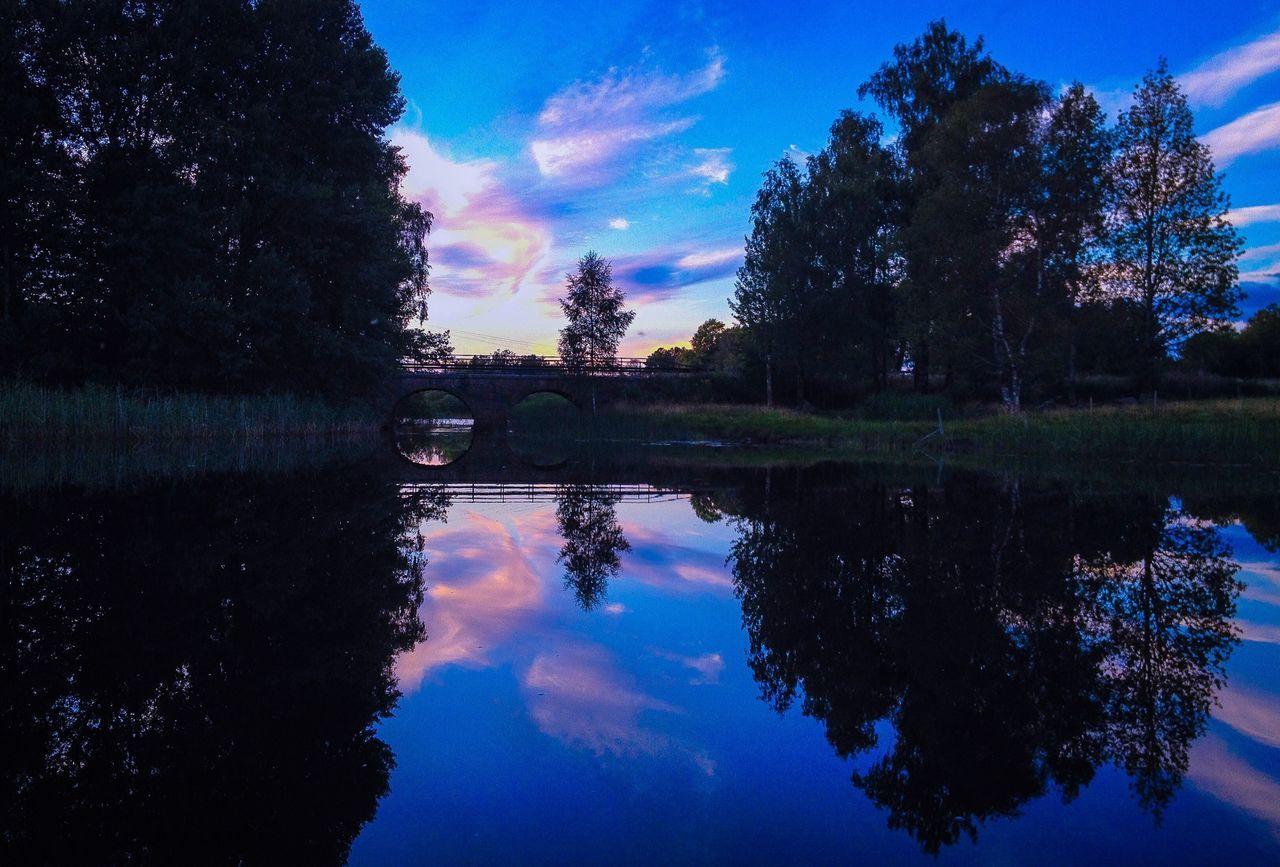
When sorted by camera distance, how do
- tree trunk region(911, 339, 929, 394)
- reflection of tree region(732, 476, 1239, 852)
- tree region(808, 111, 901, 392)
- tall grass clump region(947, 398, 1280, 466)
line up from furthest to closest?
tree trunk region(911, 339, 929, 394) < tree region(808, 111, 901, 392) < tall grass clump region(947, 398, 1280, 466) < reflection of tree region(732, 476, 1239, 852)

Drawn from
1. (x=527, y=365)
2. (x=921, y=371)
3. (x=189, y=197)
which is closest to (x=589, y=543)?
(x=189, y=197)

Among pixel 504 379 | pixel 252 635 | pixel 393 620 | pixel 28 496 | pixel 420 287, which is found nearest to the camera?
pixel 252 635

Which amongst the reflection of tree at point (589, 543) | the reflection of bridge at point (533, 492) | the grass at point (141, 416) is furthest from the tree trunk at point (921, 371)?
the reflection of tree at point (589, 543)

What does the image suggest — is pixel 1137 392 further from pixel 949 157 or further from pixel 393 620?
pixel 393 620

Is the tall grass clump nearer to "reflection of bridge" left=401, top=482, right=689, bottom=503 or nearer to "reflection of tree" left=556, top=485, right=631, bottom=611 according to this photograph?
"reflection of bridge" left=401, top=482, right=689, bottom=503

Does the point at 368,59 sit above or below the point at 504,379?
above

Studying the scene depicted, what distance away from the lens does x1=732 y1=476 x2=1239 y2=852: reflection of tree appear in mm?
2184

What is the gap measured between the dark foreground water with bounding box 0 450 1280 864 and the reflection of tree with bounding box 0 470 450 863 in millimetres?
14

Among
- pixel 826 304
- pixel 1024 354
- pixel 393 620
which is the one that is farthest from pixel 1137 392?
pixel 393 620

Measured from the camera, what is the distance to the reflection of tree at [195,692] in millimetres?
1785

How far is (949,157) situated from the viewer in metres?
24.3

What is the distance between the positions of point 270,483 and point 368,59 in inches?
760

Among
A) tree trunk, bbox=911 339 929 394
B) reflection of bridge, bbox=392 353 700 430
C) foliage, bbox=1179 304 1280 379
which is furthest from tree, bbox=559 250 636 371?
foliage, bbox=1179 304 1280 379

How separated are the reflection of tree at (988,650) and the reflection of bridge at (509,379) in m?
34.1
